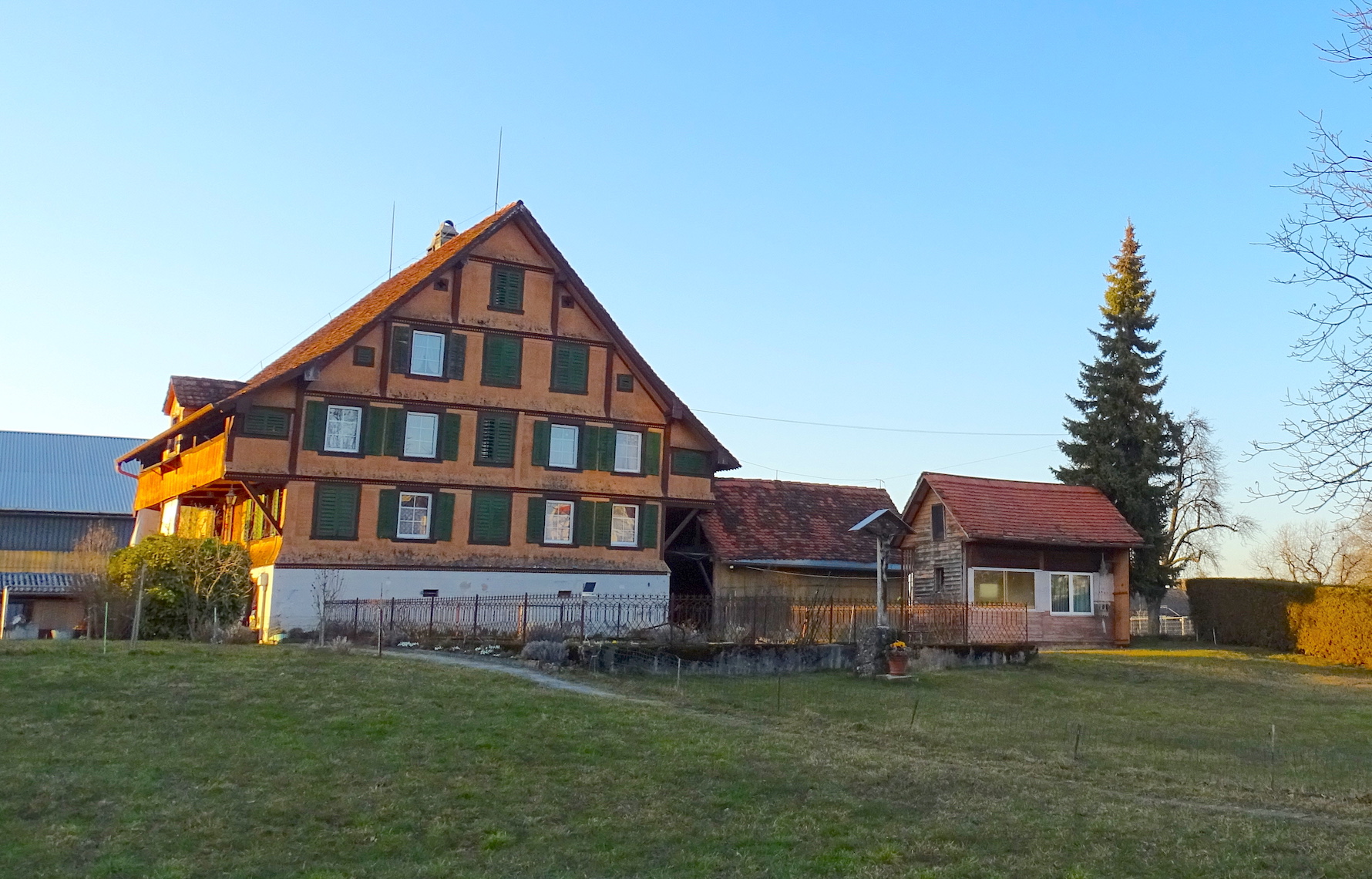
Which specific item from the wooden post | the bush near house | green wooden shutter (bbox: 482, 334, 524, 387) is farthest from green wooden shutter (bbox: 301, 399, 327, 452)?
the wooden post

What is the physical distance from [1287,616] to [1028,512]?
8.07 meters

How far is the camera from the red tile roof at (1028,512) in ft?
120

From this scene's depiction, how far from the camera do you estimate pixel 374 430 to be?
118 feet

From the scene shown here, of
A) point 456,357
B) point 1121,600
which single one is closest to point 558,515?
point 456,357

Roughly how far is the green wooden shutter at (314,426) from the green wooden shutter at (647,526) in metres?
10.5

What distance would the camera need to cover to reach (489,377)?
124 feet

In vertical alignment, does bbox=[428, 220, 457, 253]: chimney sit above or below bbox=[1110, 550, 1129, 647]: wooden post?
above

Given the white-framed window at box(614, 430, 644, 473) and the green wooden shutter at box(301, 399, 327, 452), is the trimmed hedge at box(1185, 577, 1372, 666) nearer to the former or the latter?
the white-framed window at box(614, 430, 644, 473)

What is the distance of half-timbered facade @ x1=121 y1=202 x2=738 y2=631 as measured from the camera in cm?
3475

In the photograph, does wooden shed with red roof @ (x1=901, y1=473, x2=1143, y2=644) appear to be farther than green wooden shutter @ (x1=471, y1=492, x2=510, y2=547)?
No

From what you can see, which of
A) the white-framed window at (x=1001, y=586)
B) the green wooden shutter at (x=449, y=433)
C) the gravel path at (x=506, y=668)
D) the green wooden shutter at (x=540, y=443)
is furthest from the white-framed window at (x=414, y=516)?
the white-framed window at (x=1001, y=586)

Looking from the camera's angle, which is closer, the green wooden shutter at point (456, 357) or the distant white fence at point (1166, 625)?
the green wooden shutter at point (456, 357)

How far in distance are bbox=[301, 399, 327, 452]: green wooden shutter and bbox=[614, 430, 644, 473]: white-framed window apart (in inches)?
374

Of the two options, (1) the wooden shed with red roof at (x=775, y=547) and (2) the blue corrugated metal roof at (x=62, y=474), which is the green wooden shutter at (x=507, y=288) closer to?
(1) the wooden shed with red roof at (x=775, y=547)
